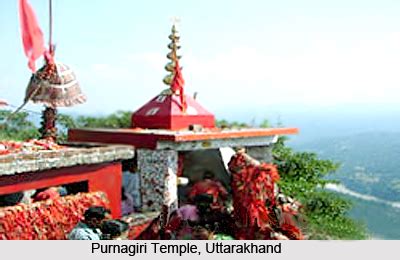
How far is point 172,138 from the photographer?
21.4 feet

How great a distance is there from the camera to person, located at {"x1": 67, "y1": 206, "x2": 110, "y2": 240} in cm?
492

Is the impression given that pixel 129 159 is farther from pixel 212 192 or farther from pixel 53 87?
pixel 53 87

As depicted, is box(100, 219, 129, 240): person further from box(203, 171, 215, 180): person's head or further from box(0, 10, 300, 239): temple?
box(203, 171, 215, 180): person's head

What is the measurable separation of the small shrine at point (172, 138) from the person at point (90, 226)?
1.38 m

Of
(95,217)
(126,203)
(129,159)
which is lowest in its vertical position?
(126,203)

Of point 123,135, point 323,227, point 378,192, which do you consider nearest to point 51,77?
point 123,135

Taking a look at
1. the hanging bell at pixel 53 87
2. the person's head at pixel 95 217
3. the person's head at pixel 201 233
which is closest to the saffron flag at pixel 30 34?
the hanging bell at pixel 53 87

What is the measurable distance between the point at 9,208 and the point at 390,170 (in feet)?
17.7

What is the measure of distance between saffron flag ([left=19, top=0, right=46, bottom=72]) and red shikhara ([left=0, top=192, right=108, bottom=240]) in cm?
155

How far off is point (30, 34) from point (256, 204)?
3004mm

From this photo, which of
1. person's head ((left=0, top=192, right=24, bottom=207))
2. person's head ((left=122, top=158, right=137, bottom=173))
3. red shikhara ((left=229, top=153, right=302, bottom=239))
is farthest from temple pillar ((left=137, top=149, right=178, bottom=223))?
person's head ((left=0, top=192, right=24, bottom=207))

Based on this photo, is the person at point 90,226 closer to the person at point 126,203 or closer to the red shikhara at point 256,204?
the person at point 126,203

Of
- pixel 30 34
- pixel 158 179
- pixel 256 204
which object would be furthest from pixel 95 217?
pixel 30 34

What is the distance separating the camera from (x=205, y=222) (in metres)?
6.00
